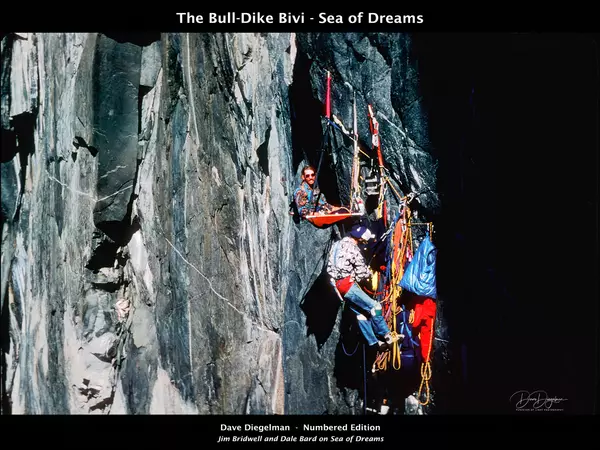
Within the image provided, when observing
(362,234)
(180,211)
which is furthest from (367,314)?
(180,211)

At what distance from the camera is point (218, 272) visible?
721cm

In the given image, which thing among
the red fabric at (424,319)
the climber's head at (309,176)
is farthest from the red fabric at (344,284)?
the climber's head at (309,176)

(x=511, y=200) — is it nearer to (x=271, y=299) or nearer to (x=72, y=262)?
(x=271, y=299)

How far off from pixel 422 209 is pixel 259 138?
6.50 feet

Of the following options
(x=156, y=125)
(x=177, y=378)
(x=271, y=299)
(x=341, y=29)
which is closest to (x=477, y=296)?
(x=271, y=299)

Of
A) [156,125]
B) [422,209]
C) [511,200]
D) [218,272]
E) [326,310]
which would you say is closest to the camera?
[511,200]

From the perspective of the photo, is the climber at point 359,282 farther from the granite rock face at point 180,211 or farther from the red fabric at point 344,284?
the granite rock face at point 180,211

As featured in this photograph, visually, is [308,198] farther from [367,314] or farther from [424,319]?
[424,319]

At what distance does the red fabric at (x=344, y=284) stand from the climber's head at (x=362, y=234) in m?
0.39
